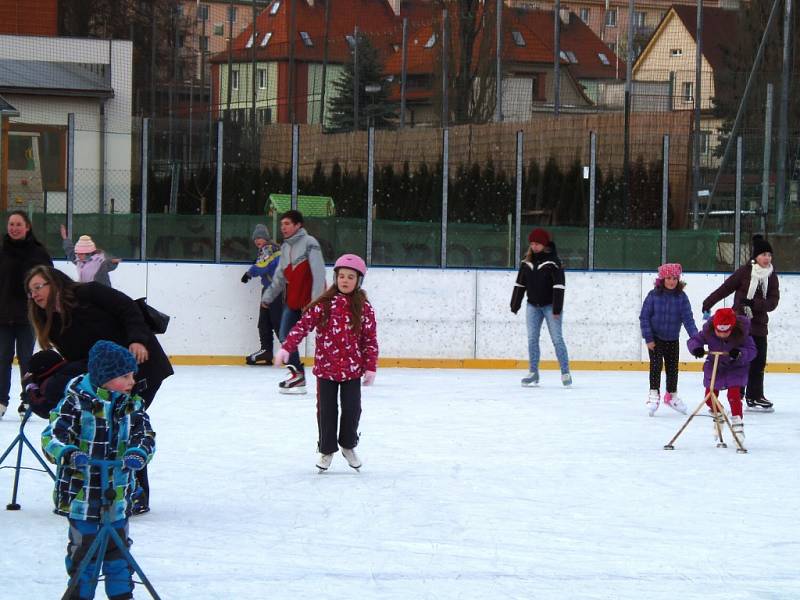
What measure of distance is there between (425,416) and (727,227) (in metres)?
7.66

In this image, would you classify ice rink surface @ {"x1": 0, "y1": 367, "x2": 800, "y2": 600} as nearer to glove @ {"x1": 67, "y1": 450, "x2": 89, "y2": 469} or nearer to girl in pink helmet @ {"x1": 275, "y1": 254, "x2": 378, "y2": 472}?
girl in pink helmet @ {"x1": 275, "y1": 254, "x2": 378, "y2": 472}

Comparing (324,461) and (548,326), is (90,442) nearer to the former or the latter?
(324,461)

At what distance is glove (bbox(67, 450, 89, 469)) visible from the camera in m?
4.53

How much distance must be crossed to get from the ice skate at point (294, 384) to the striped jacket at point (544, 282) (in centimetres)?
231

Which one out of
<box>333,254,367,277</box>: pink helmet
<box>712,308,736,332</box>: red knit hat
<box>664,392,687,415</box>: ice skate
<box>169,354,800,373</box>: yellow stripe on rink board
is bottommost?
<box>169,354,800,373</box>: yellow stripe on rink board

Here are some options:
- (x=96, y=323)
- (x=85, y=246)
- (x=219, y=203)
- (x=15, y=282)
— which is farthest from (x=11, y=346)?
(x=219, y=203)

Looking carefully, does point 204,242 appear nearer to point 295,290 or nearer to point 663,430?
point 295,290

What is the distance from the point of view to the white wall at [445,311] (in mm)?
15703

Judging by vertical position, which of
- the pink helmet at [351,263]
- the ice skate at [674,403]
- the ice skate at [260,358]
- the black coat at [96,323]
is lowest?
the ice skate at [260,358]

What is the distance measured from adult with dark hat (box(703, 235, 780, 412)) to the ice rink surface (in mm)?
374

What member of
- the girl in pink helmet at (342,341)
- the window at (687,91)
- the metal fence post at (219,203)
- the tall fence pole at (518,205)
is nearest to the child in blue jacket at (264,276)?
the metal fence post at (219,203)

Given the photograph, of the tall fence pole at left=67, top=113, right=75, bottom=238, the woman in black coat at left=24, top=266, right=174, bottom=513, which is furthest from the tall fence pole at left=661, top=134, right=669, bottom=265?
the woman in black coat at left=24, top=266, right=174, bottom=513

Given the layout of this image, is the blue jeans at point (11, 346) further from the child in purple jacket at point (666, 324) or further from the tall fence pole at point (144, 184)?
the tall fence pole at point (144, 184)

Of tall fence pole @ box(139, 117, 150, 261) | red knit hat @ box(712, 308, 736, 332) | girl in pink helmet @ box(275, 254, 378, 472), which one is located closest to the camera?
girl in pink helmet @ box(275, 254, 378, 472)
